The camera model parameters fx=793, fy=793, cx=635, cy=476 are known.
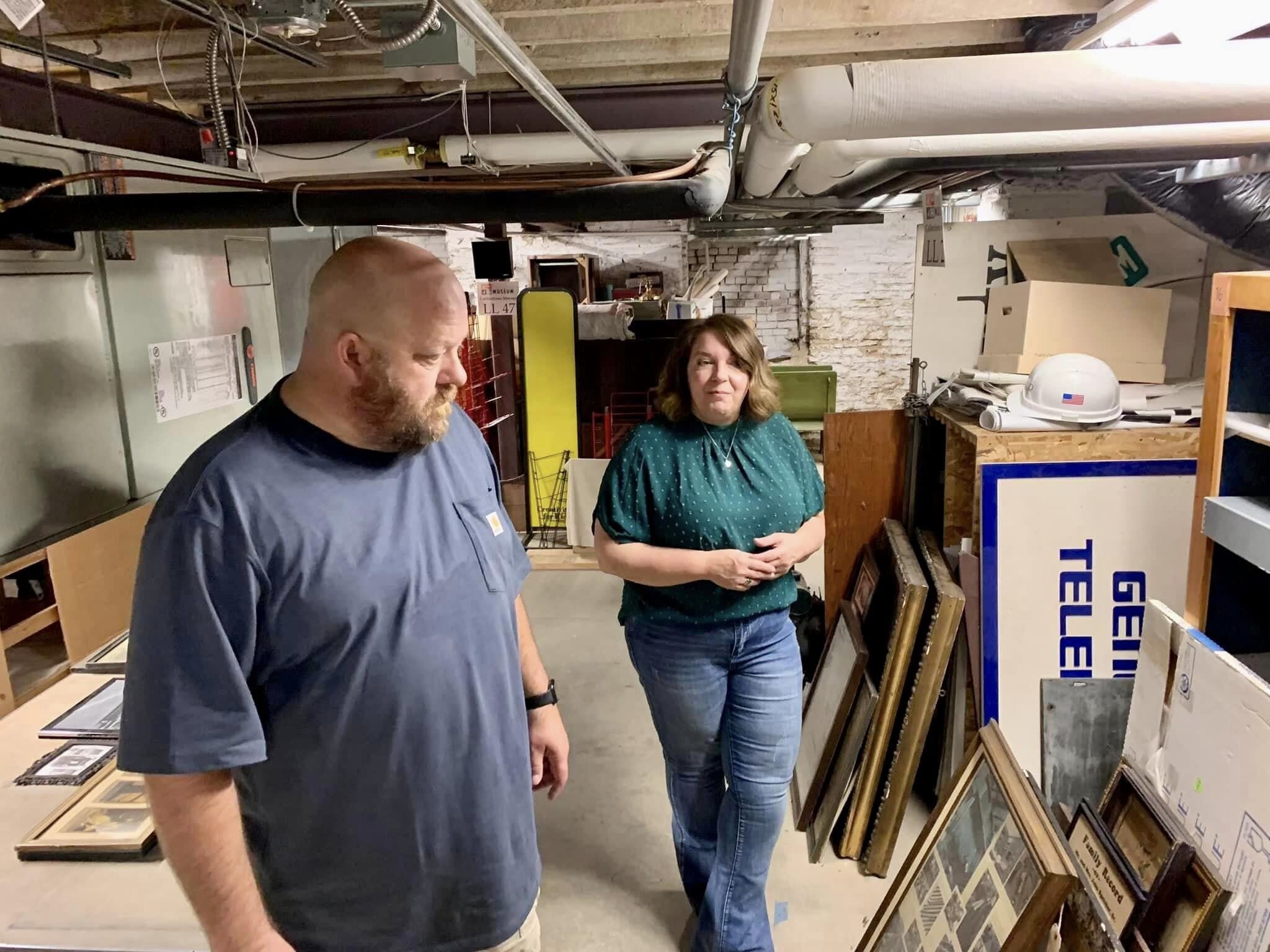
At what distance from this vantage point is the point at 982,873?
1440 mm

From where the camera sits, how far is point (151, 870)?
4.36 ft

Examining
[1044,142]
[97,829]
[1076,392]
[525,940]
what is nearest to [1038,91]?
[1044,142]

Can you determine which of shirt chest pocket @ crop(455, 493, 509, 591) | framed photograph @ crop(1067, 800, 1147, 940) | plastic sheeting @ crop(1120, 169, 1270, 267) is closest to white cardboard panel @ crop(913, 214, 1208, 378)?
plastic sheeting @ crop(1120, 169, 1270, 267)

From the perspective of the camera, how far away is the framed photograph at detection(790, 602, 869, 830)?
240cm

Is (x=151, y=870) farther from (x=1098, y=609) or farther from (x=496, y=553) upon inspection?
(x=1098, y=609)

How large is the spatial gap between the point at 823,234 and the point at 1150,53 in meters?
5.86

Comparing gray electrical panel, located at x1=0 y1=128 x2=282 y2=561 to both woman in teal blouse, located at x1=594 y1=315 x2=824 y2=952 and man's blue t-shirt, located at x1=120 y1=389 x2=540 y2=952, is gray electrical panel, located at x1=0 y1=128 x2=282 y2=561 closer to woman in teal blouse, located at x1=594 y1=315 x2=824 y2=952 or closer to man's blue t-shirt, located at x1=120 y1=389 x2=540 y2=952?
man's blue t-shirt, located at x1=120 y1=389 x2=540 y2=952

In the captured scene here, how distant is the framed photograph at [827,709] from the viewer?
240 centimetres

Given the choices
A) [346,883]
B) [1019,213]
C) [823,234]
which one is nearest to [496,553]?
[346,883]

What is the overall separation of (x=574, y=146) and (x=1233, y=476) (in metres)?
2.12

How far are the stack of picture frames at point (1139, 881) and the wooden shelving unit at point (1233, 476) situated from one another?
411 millimetres

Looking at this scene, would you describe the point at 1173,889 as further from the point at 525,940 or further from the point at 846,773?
the point at 525,940

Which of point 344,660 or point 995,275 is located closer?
point 344,660

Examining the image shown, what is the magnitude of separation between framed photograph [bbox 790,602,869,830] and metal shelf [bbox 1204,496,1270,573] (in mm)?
1007
